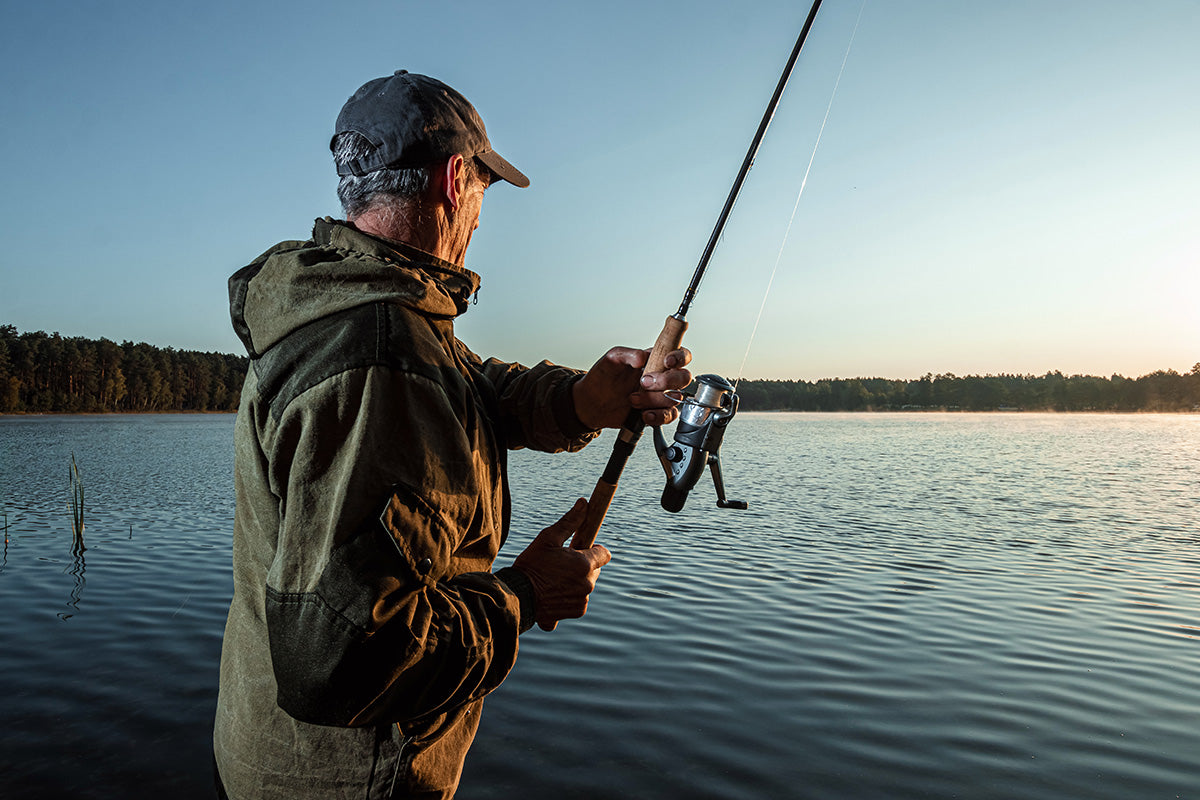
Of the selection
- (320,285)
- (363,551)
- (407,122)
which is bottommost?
(363,551)

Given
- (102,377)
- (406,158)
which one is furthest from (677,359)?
(102,377)

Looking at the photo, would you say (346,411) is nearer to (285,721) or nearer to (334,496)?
(334,496)

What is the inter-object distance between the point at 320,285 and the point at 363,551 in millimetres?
527

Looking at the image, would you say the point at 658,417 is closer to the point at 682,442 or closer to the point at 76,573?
the point at 682,442

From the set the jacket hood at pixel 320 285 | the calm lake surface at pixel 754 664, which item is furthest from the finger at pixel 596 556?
the calm lake surface at pixel 754 664

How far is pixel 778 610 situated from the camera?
8.88 m

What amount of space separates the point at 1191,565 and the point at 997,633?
18.0 feet

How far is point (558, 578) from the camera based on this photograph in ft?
6.77

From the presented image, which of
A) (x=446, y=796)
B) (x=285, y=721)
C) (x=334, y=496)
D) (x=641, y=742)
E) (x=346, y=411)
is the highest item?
(x=346, y=411)

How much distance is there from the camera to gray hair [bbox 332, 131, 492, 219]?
1.95 m

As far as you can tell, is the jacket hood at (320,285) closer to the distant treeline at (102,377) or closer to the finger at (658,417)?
the finger at (658,417)

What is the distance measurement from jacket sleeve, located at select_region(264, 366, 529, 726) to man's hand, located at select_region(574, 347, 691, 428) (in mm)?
973

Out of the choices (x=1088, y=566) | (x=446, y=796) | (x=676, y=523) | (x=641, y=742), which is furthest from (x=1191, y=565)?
(x=446, y=796)

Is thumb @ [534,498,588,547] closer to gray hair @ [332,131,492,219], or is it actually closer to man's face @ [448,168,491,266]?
man's face @ [448,168,491,266]
